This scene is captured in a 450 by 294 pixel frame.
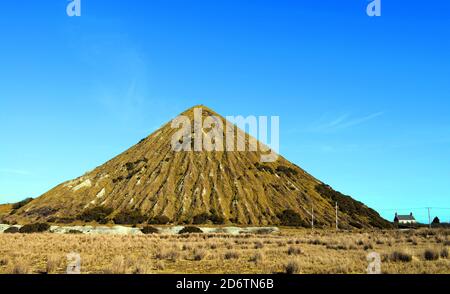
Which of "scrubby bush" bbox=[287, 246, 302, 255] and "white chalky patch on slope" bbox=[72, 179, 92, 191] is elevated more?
"white chalky patch on slope" bbox=[72, 179, 92, 191]

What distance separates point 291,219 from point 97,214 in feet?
139

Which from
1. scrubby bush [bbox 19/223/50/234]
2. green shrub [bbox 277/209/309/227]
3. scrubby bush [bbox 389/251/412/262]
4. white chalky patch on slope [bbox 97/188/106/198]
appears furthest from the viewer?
white chalky patch on slope [bbox 97/188/106/198]

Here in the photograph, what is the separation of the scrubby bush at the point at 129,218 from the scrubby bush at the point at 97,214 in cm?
285

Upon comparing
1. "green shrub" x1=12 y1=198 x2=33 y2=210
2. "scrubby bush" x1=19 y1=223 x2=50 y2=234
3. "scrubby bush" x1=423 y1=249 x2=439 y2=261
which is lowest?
"scrubby bush" x1=19 y1=223 x2=50 y2=234

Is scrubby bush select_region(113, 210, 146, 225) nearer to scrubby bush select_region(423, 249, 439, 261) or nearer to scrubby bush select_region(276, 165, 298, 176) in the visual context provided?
scrubby bush select_region(276, 165, 298, 176)

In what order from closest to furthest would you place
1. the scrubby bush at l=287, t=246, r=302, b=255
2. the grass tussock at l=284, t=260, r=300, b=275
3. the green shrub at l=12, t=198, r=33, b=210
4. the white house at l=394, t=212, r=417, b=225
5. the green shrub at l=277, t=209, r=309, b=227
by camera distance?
the grass tussock at l=284, t=260, r=300, b=275, the scrubby bush at l=287, t=246, r=302, b=255, the green shrub at l=277, t=209, r=309, b=227, the green shrub at l=12, t=198, r=33, b=210, the white house at l=394, t=212, r=417, b=225

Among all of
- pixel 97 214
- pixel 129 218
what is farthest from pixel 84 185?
pixel 129 218

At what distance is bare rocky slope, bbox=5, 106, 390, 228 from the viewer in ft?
315

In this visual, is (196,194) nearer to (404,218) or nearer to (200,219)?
(200,219)

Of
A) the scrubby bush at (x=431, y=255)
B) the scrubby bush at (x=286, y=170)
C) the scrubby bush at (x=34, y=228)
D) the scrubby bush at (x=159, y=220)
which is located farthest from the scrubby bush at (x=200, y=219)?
the scrubby bush at (x=431, y=255)

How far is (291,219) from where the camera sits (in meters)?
93.8

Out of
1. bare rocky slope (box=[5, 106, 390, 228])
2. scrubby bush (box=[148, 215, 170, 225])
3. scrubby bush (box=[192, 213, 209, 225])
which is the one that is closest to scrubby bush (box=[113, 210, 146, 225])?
bare rocky slope (box=[5, 106, 390, 228])
